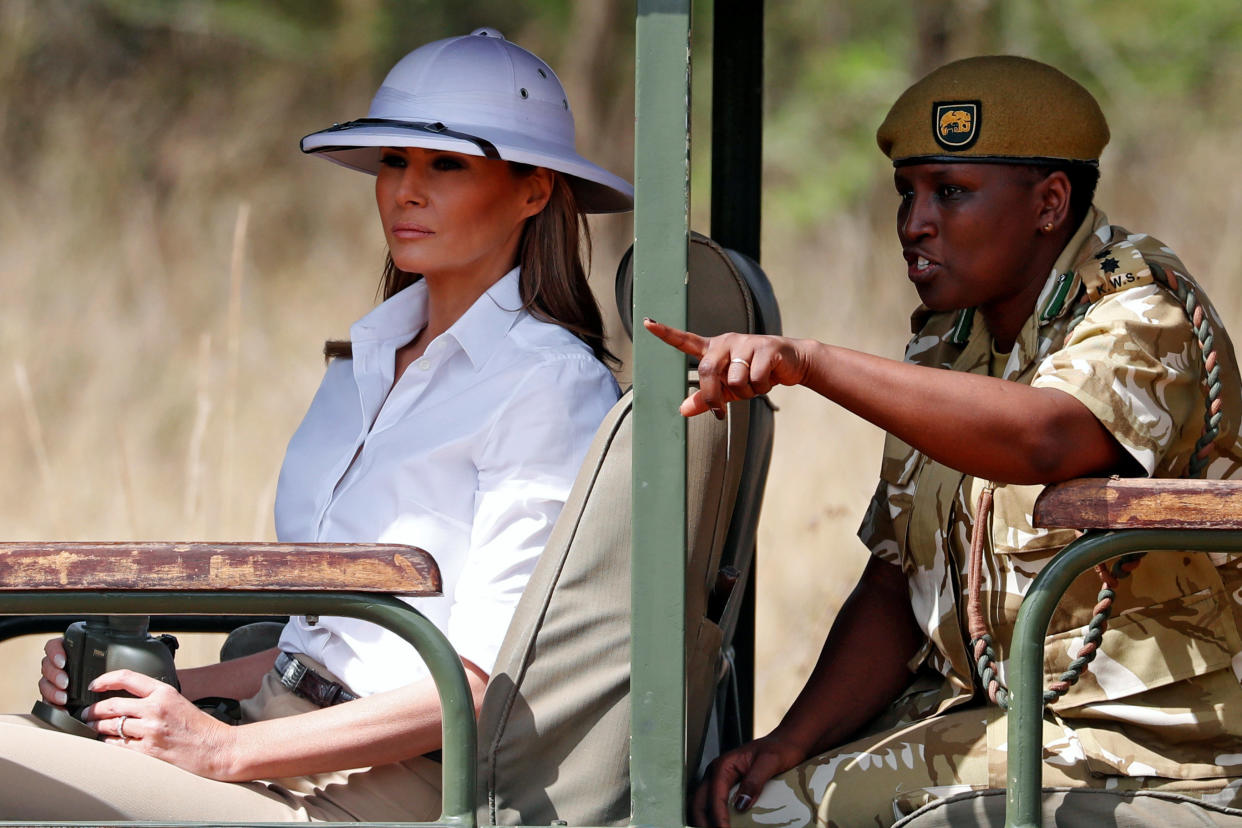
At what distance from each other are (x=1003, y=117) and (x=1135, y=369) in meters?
0.48

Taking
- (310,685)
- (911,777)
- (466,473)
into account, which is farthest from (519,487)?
(911,777)

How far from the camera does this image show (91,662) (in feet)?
7.63

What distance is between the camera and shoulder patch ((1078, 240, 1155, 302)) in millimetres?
2271

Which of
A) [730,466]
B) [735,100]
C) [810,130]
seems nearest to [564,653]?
[730,466]

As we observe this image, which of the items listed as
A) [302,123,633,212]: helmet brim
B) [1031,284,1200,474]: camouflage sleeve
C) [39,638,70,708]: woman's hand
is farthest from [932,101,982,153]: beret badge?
[39,638,70,708]: woman's hand

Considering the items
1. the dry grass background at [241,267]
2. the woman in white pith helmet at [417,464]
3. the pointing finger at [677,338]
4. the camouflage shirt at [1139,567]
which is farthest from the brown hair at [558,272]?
the dry grass background at [241,267]

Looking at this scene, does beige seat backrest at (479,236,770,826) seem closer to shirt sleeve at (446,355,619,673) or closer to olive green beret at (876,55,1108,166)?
shirt sleeve at (446,355,619,673)

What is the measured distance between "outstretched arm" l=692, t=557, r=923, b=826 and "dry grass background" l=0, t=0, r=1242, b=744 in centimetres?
345

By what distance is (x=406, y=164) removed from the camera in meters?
2.64

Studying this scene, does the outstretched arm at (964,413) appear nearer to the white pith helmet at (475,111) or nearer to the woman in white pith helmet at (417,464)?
the woman in white pith helmet at (417,464)

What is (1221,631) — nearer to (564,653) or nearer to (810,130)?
(564,653)

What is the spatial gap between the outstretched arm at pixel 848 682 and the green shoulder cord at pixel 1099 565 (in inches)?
11.4

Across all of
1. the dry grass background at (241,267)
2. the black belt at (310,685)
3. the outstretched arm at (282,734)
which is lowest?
the outstretched arm at (282,734)

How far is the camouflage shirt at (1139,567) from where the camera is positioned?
7.07 feet
